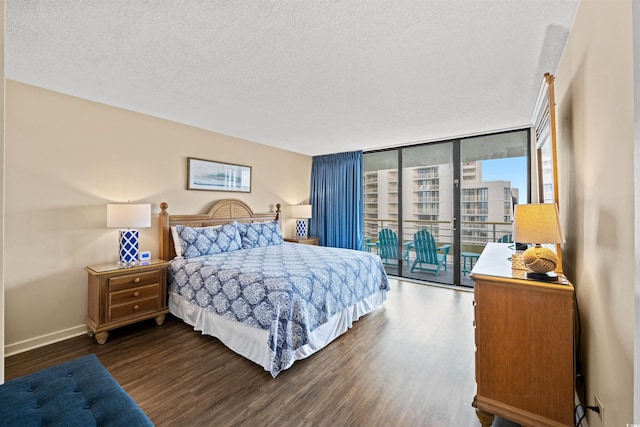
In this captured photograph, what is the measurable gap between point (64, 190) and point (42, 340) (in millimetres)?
1446

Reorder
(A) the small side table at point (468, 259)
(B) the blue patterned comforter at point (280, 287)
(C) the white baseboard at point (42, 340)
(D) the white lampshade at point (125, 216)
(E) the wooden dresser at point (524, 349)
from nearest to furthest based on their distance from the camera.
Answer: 1. (E) the wooden dresser at point (524, 349)
2. (B) the blue patterned comforter at point (280, 287)
3. (C) the white baseboard at point (42, 340)
4. (D) the white lampshade at point (125, 216)
5. (A) the small side table at point (468, 259)

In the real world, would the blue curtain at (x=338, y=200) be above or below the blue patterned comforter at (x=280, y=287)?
above

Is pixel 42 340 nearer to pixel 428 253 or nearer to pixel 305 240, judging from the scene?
pixel 305 240

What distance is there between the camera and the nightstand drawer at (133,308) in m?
2.75

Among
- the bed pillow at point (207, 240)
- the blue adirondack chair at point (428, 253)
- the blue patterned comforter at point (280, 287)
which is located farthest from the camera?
the blue adirondack chair at point (428, 253)

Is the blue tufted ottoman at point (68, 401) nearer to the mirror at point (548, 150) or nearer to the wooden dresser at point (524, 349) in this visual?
the wooden dresser at point (524, 349)

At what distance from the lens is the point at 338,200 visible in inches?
220

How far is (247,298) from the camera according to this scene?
7.88 ft

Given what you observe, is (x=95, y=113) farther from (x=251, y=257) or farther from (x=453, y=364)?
(x=453, y=364)

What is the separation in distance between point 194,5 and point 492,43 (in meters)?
1.93

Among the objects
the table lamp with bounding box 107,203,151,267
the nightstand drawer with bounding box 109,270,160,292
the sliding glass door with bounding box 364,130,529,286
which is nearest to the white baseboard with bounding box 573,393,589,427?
the sliding glass door with bounding box 364,130,529,286

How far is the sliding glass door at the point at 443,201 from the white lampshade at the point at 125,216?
385 cm

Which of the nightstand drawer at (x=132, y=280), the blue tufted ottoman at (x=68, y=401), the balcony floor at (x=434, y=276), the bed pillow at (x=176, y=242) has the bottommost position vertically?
the balcony floor at (x=434, y=276)

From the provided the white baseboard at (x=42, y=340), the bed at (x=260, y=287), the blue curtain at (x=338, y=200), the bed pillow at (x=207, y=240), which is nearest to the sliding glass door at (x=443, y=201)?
the blue curtain at (x=338, y=200)
